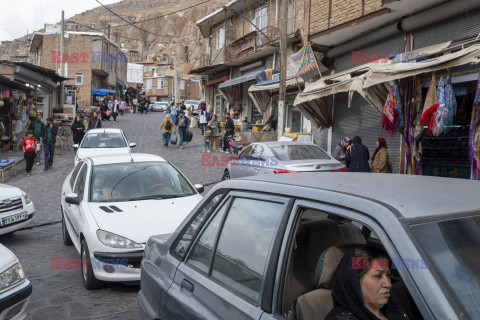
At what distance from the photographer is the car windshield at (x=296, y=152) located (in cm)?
1004

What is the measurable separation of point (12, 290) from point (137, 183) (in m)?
2.74

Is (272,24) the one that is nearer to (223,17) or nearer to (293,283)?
(223,17)

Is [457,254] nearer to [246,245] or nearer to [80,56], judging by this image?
[246,245]

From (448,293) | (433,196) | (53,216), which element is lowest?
(53,216)

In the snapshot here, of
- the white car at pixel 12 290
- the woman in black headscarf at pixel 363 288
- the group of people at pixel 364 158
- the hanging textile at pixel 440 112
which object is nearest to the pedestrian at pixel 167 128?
the group of people at pixel 364 158

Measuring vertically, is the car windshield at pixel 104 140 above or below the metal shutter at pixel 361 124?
below

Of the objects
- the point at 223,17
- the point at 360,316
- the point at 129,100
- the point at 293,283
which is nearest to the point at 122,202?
the point at 293,283

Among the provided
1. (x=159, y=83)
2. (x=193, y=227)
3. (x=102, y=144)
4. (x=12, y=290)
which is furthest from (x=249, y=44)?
(x=159, y=83)

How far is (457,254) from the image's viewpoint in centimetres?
160

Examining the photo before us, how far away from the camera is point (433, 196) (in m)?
1.83

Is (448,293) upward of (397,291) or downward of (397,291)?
upward

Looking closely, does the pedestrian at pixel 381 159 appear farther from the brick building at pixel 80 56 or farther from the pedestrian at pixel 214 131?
the brick building at pixel 80 56

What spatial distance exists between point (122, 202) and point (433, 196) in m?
4.72

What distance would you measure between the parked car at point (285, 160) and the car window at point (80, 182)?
4309mm
